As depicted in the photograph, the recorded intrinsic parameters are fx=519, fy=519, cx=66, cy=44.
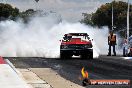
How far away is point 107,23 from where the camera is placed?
11231 centimetres

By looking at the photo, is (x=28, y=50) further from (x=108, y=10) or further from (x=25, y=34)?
(x=108, y=10)

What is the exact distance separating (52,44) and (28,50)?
2506mm

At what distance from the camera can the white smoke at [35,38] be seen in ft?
130

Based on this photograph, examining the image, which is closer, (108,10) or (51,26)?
(51,26)

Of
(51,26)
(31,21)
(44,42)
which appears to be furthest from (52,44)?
(31,21)

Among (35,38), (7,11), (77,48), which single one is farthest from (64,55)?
(7,11)

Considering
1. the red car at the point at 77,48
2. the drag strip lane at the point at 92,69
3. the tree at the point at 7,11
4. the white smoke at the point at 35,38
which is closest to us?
the drag strip lane at the point at 92,69

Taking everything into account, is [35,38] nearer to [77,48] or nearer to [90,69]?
[77,48]

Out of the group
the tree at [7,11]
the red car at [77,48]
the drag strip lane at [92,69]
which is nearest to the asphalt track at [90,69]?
the drag strip lane at [92,69]

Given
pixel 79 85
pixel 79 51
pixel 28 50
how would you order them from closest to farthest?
1. pixel 79 85
2. pixel 79 51
3. pixel 28 50

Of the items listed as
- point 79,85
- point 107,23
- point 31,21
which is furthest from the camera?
point 107,23

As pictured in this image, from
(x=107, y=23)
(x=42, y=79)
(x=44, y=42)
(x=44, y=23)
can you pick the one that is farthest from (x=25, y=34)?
(x=107, y=23)

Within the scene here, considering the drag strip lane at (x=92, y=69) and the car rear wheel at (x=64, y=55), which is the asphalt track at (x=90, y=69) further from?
the car rear wheel at (x=64, y=55)

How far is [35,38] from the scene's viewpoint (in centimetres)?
4356
